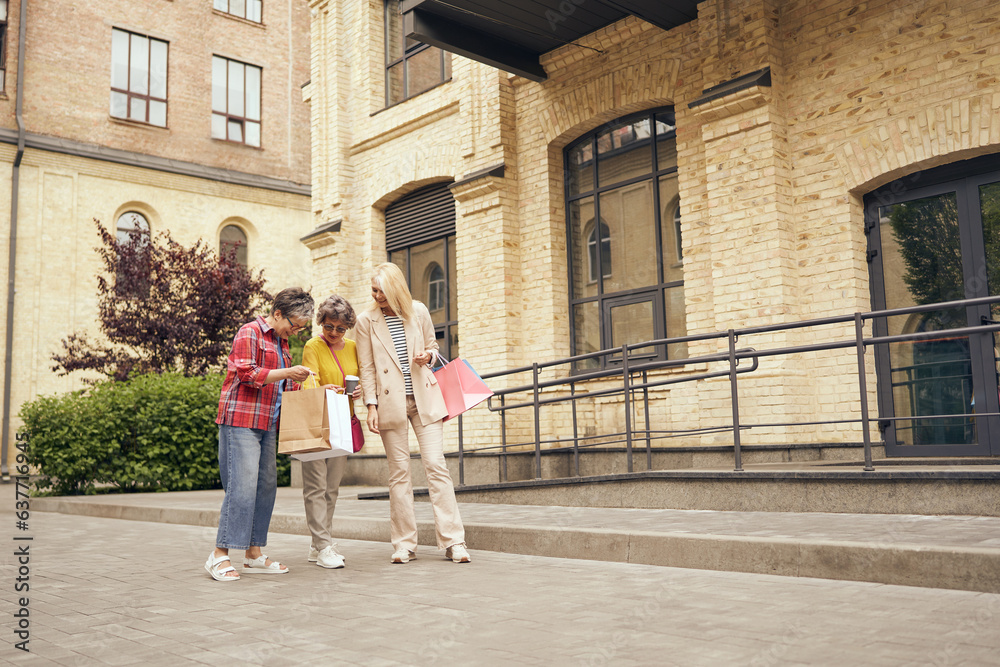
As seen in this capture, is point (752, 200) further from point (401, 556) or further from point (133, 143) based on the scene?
point (133, 143)

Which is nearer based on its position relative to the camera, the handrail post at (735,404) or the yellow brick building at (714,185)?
the handrail post at (735,404)

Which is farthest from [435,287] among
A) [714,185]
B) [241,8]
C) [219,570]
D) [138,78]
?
[241,8]

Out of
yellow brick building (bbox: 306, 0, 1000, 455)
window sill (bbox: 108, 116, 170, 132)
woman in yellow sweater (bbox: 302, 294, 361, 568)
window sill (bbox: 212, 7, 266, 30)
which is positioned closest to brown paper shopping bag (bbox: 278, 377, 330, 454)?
woman in yellow sweater (bbox: 302, 294, 361, 568)

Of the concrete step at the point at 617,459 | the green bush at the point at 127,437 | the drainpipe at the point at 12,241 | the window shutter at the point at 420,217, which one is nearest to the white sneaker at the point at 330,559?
the concrete step at the point at 617,459

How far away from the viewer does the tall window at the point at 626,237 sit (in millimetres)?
10578

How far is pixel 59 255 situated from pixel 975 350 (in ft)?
69.9

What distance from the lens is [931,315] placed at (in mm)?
8336

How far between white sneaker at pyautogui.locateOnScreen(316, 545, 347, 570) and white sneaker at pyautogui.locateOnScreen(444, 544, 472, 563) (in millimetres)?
717

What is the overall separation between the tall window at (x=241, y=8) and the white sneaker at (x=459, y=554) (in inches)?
966

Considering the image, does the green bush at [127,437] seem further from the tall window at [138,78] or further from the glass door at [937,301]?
the tall window at [138,78]

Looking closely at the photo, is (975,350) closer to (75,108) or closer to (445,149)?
(445,149)

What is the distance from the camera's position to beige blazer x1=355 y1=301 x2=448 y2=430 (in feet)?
19.1

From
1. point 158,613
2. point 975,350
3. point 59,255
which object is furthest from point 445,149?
point 59,255

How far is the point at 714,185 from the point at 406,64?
7.37m
